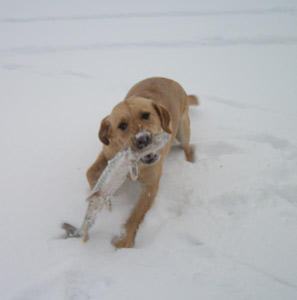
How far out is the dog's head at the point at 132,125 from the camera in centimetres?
227

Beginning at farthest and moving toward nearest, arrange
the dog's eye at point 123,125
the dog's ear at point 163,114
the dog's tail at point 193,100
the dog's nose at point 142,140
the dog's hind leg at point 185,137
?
1. the dog's tail at point 193,100
2. the dog's hind leg at point 185,137
3. the dog's ear at point 163,114
4. the dog's eye at point 123,125
5. the dog's nose at point 142,140

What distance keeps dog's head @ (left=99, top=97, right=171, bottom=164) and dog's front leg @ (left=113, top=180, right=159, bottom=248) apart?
0.39 m

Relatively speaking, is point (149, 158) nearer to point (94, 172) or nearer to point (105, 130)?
point (105, 130)

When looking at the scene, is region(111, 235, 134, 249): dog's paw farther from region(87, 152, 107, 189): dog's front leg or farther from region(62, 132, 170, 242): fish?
region(87, 152, 107, 189): dog's front leg

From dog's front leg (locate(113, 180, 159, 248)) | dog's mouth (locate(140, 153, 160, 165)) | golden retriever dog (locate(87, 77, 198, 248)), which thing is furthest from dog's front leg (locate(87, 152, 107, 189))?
dog's mouth (locate(140, 153, 160, 165))

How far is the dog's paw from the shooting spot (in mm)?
2197

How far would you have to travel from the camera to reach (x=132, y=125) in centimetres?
238

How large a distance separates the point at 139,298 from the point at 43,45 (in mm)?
5057

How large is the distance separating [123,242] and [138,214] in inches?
11.4

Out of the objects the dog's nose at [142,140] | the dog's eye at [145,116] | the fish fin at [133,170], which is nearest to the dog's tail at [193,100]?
the dog's eye at [145,116]

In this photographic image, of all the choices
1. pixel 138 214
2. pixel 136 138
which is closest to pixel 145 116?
pixel 136 138

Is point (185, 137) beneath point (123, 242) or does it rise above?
above

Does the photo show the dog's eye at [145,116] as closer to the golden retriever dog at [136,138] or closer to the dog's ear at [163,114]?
the golden retriever dog at [136,138]

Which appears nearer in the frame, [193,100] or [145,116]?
[145,116]
